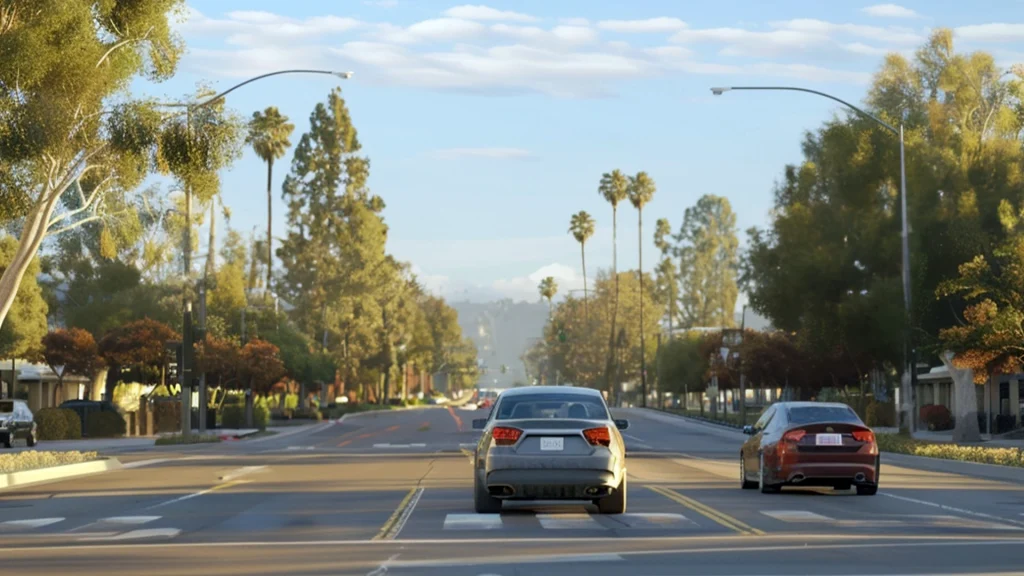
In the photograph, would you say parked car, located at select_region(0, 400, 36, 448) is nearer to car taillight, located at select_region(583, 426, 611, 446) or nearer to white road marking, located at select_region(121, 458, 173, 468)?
white road marking, located at select_region(121, 458, 173, 468)

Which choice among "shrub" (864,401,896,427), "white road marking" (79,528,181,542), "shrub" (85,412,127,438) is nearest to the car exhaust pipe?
"white road marking" (79,528,181,542)

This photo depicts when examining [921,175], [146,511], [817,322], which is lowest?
[146,511]

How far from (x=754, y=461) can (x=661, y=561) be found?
11246 millimetres

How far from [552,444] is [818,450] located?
6271 millimetres

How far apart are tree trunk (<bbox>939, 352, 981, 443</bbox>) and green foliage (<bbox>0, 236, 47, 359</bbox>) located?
36528mm

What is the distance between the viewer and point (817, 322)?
5703 cm

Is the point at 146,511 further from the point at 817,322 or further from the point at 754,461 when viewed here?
the point at 817,322

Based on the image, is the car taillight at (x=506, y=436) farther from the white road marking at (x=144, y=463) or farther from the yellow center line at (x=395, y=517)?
the white road marking at (x=144, y=463)

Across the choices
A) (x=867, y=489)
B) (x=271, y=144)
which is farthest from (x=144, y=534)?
(x=271, y=144)

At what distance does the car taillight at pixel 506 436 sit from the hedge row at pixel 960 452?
→ 59.9 ft

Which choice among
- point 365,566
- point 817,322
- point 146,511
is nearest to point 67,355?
point 817,322

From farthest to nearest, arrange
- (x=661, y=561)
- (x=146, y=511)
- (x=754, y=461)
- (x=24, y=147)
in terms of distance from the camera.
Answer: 1. (x=24, y=147)
2. (x=754, y=461)
3. (x=146, y=511)
4. (x=661, y=561)

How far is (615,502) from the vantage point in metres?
19.6

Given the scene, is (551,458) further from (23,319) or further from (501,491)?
(23,319)
